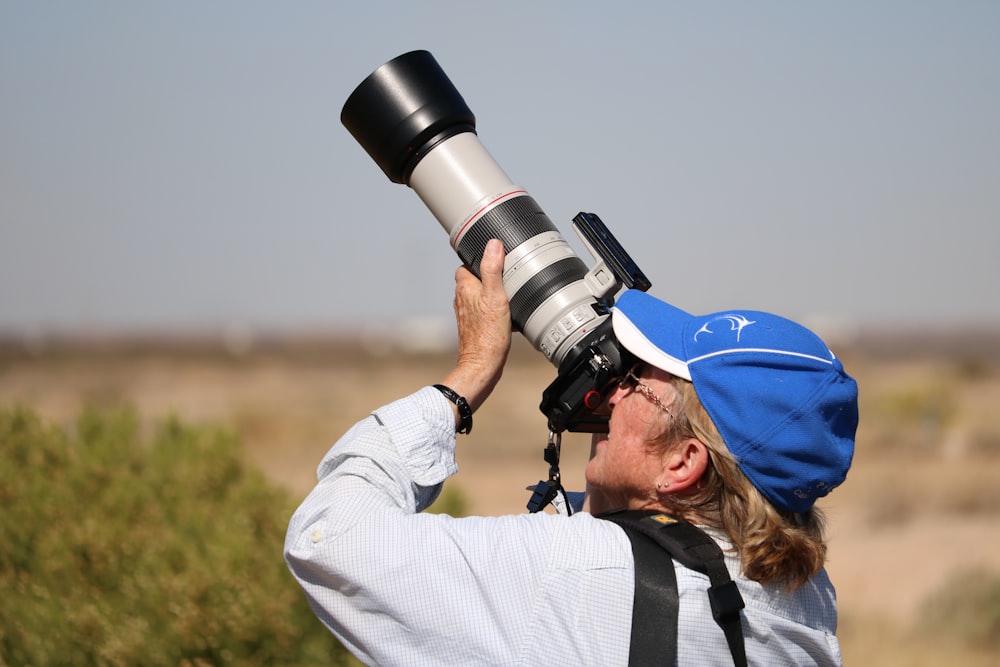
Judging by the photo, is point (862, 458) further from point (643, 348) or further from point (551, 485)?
point (643, 348)

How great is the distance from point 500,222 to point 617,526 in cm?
91

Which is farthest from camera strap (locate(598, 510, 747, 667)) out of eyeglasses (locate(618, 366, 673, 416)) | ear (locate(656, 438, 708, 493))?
eyeglasses (locate(618, 366, 673, 416))

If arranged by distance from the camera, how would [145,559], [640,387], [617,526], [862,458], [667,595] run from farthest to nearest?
[862,458]
[145,559]
[640,387]
[617,526]
[667,595]

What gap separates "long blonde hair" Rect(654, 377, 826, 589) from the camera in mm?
1775

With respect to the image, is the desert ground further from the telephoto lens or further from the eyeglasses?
the telephoto lens

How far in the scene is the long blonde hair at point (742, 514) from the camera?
5.82ft

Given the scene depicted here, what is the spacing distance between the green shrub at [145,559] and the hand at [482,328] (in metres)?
2.52

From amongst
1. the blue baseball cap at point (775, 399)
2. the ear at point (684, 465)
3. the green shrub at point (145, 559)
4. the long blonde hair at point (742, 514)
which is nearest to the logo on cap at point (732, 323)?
the blue baseball cap at point (775, 399)

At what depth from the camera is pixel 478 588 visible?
65.7 inches

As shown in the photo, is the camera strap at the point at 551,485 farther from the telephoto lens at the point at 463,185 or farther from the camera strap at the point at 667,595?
the camera strap at the point at 667,595

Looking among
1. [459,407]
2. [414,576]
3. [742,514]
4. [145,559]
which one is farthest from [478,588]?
[145,559]

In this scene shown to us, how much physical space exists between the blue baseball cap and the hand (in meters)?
0.40

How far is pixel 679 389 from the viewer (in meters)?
1.90

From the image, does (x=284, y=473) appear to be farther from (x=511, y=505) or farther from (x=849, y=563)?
Answer: (x=849, y=563)
